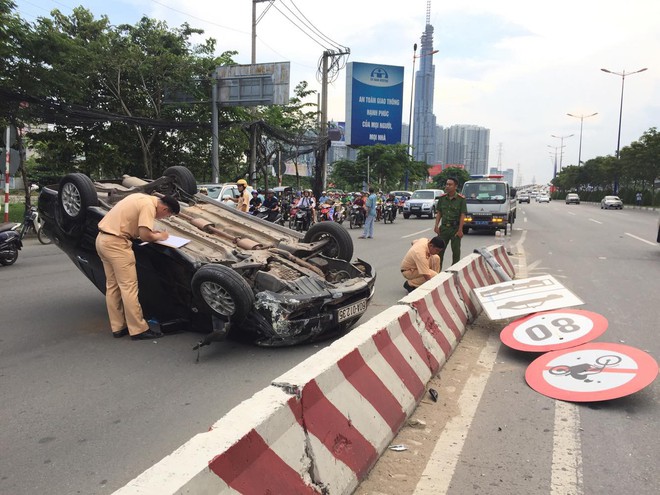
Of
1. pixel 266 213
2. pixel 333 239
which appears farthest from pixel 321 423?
pixel 266 213

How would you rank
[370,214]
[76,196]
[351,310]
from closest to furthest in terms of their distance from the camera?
[351,310] → [76,196] → [370,214]

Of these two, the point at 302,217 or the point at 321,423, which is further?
the point at 302,217

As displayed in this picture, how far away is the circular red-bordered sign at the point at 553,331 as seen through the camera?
458 cm

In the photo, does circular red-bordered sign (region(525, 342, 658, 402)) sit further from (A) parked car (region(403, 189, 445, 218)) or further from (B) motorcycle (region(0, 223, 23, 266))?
(A) parked car (region(403, 189, 445, 218))

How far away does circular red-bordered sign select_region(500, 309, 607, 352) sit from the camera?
4582 mm

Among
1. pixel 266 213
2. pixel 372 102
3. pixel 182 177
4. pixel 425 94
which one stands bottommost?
pixel 266 213

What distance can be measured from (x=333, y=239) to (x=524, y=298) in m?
2.30

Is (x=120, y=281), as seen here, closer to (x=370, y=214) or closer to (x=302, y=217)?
(x=370, y=214)

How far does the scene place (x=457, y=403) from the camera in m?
3.74

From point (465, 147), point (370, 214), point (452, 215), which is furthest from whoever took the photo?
point (465, 147)

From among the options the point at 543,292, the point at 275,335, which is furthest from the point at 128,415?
the point at 543,292

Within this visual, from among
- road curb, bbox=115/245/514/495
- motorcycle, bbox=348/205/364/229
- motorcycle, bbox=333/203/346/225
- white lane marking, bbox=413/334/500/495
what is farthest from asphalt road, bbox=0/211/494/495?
motorcycle, bbox=333/203/346/225

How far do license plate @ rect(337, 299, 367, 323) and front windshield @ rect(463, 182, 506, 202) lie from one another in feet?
43.5

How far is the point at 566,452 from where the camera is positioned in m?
3.01
